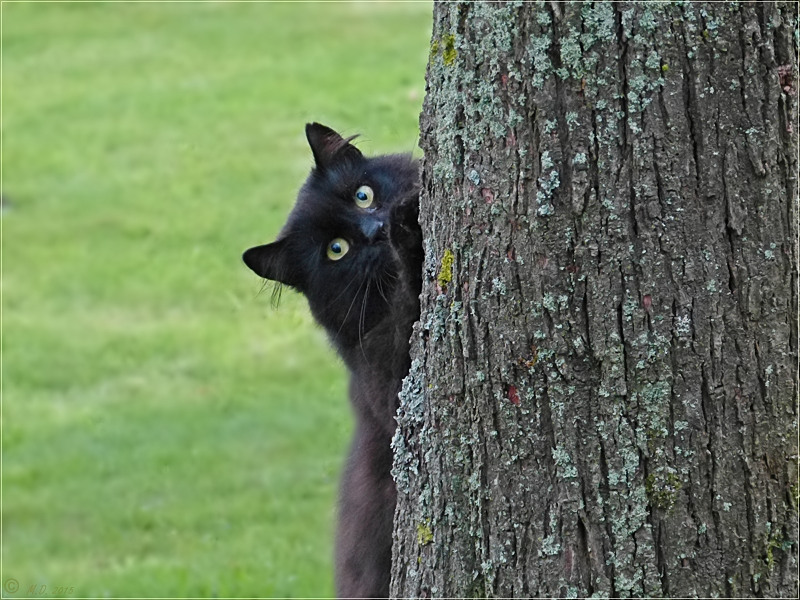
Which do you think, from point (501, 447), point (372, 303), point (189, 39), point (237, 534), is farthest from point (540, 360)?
point (189, 39)

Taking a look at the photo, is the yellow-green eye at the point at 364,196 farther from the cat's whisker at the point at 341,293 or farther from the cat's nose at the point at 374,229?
the cat's whisker at the point at 341,293

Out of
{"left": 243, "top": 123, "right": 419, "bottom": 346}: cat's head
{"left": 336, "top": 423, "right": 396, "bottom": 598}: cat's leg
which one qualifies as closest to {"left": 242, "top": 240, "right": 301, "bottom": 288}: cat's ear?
{"left": 243, "top": 123, "right": 419, "bottom": 346}: cat's head

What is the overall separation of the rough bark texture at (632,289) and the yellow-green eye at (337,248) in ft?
6.16

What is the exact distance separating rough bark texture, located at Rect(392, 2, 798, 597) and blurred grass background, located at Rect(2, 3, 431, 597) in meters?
2.35

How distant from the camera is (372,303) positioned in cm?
411

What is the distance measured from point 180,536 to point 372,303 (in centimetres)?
294

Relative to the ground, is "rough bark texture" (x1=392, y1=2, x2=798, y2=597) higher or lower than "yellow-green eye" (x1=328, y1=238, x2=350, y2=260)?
lower

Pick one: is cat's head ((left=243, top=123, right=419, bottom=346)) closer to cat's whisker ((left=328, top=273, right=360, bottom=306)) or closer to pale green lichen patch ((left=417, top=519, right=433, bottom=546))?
cat's whisker ((left=328, top=273, right=360, bottom=306))

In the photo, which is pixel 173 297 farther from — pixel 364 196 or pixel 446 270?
pixel 446 270

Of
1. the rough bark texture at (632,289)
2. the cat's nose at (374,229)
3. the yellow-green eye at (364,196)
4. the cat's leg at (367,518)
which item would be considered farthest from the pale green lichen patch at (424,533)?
the yellow-green eye at (364,196)

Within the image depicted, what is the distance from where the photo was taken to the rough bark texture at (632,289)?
2213 millimetres

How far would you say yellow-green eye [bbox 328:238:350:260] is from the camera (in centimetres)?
430

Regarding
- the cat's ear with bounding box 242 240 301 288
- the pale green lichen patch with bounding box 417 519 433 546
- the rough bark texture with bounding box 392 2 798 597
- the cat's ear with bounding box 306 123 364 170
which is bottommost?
the pale green lichen patch with bounding box 417 519 433 546

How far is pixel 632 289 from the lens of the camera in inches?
89.3
